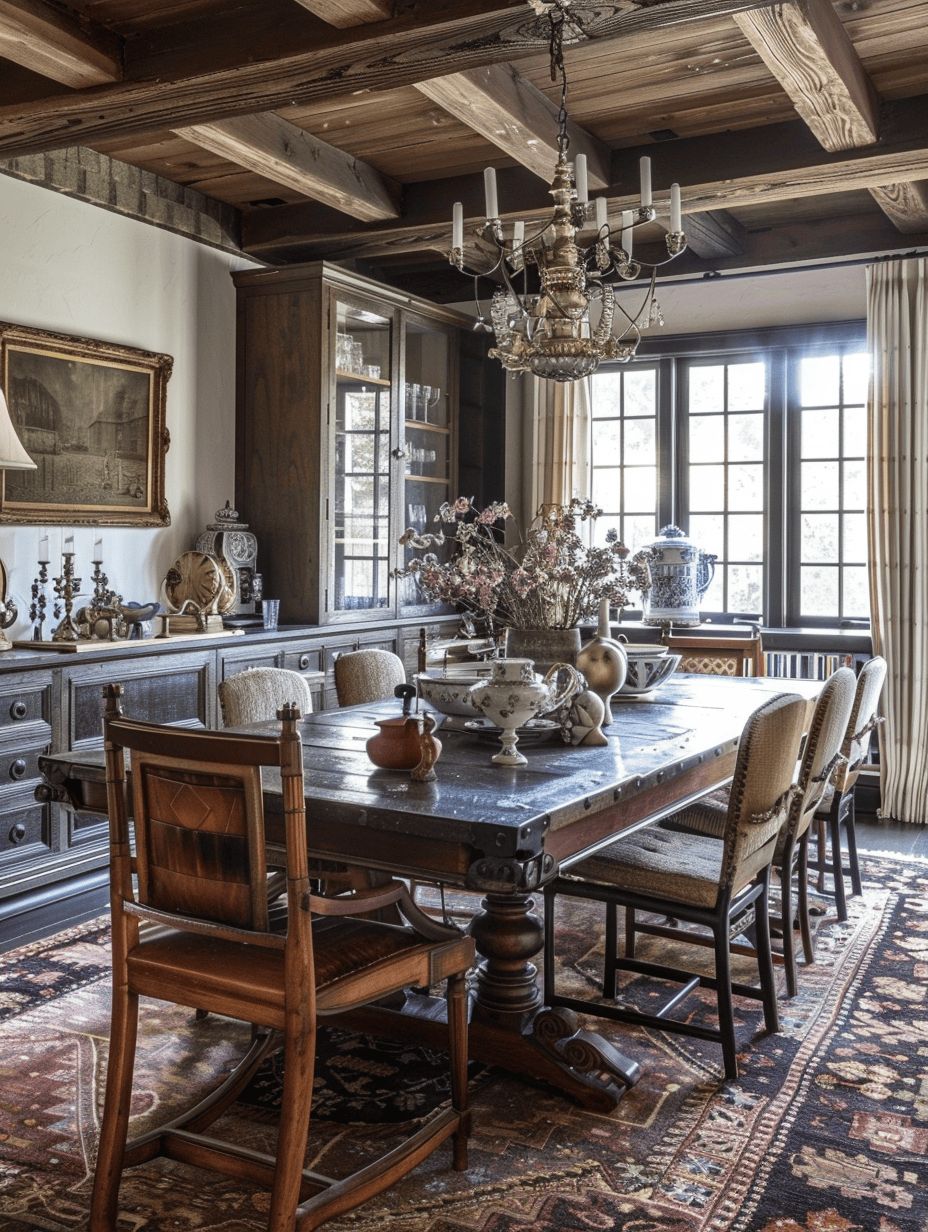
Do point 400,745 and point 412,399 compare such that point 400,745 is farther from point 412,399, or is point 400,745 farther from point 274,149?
point 412,399

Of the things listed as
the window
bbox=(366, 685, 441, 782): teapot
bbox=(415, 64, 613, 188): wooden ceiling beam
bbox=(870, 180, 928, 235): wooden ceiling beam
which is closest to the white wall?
bbox=(415, 64, 613, 188): wooden ceiling beam

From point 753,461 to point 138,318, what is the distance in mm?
3162

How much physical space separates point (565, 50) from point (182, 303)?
2.15 m

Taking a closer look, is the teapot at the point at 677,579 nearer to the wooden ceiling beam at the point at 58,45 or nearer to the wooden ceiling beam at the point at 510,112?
the wooden ceiling beam at the point at 510,112

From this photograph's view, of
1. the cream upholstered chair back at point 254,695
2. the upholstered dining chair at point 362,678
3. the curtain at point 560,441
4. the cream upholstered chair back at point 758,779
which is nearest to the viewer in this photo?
the cream upholstered chair back at point 758,779

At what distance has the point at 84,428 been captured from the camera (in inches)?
171

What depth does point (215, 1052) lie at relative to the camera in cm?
264

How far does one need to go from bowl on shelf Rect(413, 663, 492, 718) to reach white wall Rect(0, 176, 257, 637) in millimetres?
1868

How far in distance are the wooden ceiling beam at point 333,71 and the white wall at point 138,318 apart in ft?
1.56

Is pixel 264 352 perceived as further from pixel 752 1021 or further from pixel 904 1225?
pixel 904 1225

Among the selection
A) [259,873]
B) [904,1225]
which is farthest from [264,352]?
[904,1225]

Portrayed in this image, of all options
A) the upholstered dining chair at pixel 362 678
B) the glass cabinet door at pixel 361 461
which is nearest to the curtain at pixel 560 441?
the glass cabinet door at pixel 361 461

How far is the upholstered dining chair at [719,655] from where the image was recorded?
4.58 metres

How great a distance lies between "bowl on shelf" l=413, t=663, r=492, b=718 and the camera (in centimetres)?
298
